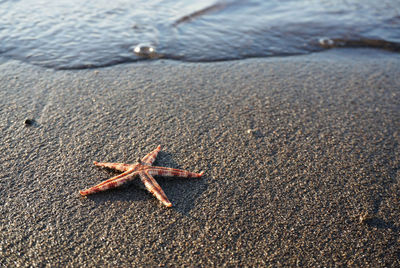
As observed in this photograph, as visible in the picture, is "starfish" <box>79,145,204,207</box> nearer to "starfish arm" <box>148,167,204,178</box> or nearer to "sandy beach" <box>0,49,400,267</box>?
"starfish arm" <box>148,167,204,178</box>

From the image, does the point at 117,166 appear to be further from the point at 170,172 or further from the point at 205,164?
the point at 205,164

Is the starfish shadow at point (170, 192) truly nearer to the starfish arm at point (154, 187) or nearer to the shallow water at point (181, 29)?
the starfish arm at point (154, 187)

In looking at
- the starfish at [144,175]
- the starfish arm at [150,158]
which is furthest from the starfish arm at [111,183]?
the starfish arm at [150,158]

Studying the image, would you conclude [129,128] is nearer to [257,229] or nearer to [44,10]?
[257,229]

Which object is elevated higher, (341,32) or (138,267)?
(341,32)

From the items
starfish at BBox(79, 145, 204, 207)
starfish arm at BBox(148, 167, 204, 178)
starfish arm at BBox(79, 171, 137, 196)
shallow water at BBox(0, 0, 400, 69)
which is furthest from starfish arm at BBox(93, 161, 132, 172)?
shallow water at BBox(0, 0, 400, 69)

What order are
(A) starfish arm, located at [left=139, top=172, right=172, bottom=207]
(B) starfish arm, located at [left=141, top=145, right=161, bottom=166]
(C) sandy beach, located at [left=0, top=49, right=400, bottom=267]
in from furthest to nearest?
(B) starfish arm, located at [left=141, top=145, right=161, bottom=166] → (A) starfish arm, located at [left=139, top=172, right=172, bottom=207] → (C) sandy beach, located at [left=0, top=49, right=400, bottom=267]

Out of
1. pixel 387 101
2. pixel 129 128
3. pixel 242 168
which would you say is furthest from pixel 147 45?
pixel 387 101

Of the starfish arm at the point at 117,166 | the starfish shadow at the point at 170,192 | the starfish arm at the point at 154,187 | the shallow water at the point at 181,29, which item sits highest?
the shallow water at the point at 181,29
